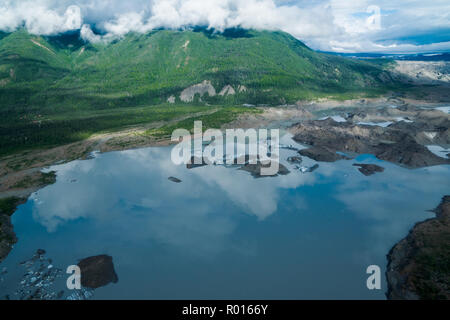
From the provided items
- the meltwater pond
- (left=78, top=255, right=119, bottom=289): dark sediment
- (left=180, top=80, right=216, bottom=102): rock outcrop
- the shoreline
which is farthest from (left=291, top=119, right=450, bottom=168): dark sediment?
(left=180, top=80, right=216, bottom=102): rock outcrop

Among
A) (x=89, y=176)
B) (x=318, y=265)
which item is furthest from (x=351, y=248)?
(x=89, y=176)

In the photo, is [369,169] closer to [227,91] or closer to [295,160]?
[295,160]

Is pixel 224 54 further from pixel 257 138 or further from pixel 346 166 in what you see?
pixel 346 166

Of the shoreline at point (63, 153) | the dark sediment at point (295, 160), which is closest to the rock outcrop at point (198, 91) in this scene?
the shoreline at point (63, 153)

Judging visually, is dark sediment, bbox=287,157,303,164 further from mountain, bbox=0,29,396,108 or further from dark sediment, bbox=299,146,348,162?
mountain, bbox=0,29,396,108

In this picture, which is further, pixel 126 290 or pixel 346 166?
pixel 346 166

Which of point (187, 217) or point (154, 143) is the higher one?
point (154, 143)
